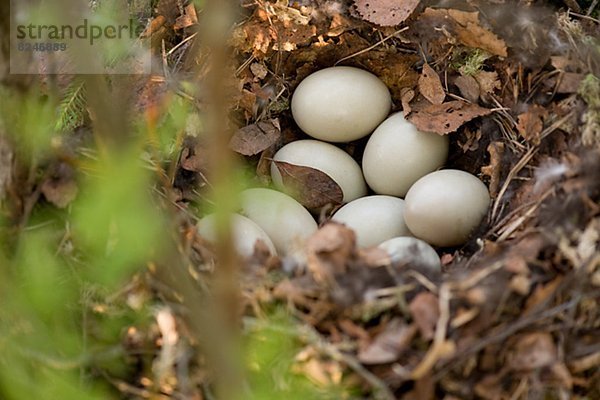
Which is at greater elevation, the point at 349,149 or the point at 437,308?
the point at 437,308

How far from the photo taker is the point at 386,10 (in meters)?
1.55

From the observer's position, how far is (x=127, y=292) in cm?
105

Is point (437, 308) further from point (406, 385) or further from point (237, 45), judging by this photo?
point (237, 45)

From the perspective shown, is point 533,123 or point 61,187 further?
point 533,123

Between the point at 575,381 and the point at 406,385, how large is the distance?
22 centimetres

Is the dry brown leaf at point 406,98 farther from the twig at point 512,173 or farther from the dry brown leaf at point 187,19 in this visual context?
the dry brown leaf at point 187,19

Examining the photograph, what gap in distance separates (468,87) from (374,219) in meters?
0.34

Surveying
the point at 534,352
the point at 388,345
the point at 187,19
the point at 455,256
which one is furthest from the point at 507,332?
the point at 187,19

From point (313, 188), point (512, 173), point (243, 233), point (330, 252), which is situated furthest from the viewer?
point (313, 188)

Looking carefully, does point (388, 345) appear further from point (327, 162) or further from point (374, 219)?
point (327, 162)

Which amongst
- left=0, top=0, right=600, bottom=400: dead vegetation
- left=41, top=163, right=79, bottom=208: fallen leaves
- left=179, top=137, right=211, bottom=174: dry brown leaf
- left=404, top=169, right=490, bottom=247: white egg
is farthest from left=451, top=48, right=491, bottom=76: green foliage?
left=41, top=163, right=79, bottom=208: fallen leaves

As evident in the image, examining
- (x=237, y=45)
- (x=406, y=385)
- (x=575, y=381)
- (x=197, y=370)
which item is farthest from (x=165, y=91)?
(x=575, y=381)

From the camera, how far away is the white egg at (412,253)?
1107 mm

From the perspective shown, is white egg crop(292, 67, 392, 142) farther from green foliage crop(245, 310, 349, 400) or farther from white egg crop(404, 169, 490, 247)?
green foliage crop(245, 310, 349, 400)
